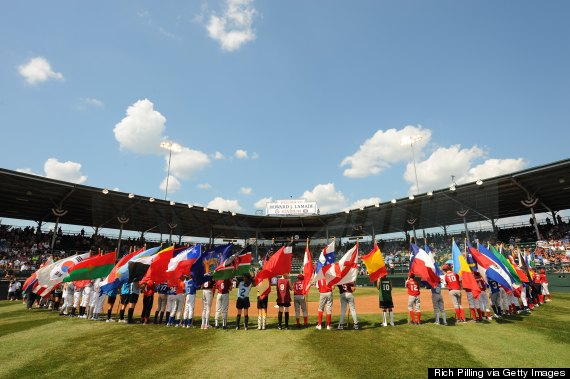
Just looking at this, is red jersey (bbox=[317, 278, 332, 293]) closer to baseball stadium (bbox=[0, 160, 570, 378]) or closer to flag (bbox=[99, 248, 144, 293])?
baseball stadium (bbox=[0, 160, 570, 378])

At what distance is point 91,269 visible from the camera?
1262cm

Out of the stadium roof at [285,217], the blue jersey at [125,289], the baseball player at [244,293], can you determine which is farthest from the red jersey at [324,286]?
the stadium roof at [285,217]

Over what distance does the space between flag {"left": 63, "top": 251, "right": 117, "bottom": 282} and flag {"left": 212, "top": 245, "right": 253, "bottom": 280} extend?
215 inches

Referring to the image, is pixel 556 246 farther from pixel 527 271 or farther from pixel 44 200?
pixel 44 200

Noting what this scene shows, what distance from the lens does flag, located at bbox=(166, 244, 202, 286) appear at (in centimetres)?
1094

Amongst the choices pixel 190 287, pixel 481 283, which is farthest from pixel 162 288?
pixel 481 283

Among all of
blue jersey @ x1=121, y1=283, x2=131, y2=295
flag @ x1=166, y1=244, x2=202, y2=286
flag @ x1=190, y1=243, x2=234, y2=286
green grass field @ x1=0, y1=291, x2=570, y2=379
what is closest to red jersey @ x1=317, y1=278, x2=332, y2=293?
green grass field @ x1=0, y1=291, x2=570, y2=379

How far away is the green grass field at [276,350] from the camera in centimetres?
633

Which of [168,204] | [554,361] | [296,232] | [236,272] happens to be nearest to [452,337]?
[554,361]

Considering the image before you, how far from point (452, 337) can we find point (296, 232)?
143 ft

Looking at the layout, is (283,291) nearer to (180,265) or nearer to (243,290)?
(243,290)

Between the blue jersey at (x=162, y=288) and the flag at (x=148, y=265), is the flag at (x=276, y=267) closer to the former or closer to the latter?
the flag at (x=148, y=265)

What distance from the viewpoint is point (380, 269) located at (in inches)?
429

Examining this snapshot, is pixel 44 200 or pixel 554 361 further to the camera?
pixel 44 200
